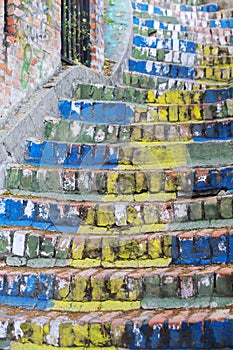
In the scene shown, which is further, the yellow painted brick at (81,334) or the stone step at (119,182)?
the stone step at (119,182)

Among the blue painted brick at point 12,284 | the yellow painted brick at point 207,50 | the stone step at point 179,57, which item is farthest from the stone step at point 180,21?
the blue painted brick at point 12,284

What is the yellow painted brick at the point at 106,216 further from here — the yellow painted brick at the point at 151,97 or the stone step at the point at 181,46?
the stone step at the point at 181,46

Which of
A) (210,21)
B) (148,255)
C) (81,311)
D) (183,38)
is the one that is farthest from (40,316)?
(210,21)

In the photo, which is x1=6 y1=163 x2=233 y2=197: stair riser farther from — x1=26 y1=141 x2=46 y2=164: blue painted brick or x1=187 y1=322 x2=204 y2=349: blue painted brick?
x1=187 y1=322 x2=204 y2=349: blue painted brick

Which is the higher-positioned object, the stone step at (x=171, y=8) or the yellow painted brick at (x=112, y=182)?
the stone step at (x=171, y=8)

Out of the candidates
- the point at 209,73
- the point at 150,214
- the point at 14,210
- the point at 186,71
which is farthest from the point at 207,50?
the point at 14,210

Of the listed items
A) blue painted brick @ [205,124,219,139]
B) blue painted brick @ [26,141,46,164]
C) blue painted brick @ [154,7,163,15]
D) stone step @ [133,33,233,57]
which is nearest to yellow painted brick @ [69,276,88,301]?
blue painted brick @ [26,141,46,164]
